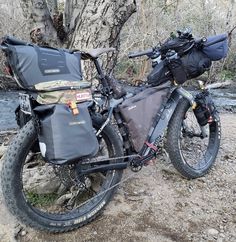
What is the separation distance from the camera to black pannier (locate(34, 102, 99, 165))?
232 centimetres

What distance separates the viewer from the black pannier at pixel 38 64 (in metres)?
2.28

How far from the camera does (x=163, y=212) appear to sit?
3.02 metres

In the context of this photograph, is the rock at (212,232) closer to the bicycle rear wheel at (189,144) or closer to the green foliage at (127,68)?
the bicycle rear wheel at (189,144)

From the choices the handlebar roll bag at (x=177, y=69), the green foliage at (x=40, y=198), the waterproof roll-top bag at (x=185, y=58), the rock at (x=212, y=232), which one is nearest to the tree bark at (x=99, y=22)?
the waterproof roll-top bag at (x=185, y=58)

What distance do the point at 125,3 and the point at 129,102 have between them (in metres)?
1.17

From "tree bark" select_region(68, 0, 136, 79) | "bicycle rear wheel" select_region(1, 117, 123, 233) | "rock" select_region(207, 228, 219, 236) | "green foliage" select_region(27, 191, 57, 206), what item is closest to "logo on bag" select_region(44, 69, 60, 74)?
"bicycle rear wheel" select_region(1, 117, 123, 233)

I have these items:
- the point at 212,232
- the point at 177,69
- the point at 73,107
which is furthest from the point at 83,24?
the point at 212,232

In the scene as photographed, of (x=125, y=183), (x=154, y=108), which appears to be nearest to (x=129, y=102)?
(x=154, y=108)

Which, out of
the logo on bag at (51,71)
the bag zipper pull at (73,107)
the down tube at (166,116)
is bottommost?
the down tube at (166,116)

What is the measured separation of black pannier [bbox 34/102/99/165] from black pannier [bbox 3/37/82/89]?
0.64ft

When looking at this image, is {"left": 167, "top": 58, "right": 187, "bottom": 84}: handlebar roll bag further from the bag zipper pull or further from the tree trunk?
the bag zipper pull

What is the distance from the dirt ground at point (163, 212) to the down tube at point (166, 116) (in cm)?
50

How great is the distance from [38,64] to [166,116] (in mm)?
1439

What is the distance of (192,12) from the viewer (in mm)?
10562
